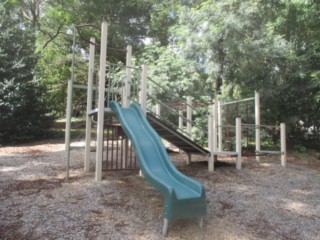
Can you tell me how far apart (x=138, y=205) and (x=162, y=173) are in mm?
584

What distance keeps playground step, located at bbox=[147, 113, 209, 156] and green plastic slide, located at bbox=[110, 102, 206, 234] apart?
1.78 feet

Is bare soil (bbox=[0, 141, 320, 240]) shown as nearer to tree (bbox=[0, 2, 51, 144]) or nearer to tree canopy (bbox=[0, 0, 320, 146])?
tree canopy (bbox=[0, 0, 320, 146])

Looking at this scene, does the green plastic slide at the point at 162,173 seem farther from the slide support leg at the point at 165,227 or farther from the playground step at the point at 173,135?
the playground step at the point at 173,135

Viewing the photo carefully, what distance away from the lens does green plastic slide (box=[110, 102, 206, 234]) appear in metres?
3.72

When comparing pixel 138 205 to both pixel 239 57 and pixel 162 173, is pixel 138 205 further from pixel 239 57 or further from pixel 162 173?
pixel 239 57

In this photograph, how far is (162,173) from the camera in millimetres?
4703

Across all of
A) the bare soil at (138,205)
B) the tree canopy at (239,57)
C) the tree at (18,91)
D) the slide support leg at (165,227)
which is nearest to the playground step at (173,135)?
the bare soil at (138,205)

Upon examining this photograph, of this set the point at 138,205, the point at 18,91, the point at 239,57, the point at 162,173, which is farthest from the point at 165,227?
the point at 18,91

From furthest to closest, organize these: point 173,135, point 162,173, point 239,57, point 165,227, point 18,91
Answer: point 18,91 < point 239,57 < point 173,135 < point 162,173 < point 165,227

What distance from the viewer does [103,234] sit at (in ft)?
11.8

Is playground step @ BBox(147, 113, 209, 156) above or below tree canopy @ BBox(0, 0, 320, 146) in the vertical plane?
below

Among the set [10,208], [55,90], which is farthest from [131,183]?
[55,90]

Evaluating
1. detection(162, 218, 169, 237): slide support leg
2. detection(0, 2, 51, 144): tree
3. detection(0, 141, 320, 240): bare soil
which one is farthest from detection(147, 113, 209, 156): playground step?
detection(0, 2, 51, 144): tree

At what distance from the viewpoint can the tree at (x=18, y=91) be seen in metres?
11.8
